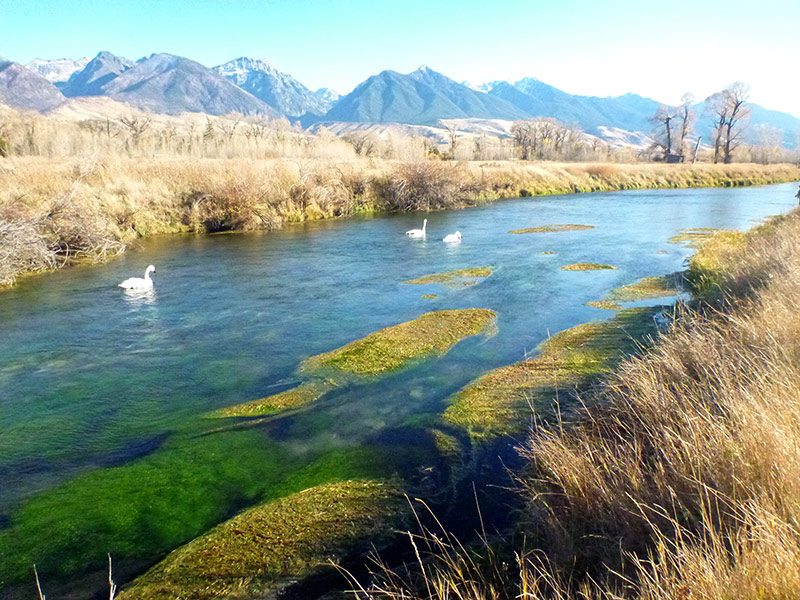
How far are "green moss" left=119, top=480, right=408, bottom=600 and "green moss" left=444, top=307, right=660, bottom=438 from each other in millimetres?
1902

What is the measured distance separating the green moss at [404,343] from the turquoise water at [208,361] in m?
0.36

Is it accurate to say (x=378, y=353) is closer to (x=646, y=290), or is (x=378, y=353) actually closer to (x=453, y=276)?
(x=453, y=276)

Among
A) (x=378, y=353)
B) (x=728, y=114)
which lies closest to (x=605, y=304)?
(x=378, y=353)

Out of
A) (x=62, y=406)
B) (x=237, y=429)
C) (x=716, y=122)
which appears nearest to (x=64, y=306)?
(x=62, y=406)

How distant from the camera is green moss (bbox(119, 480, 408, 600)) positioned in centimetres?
433

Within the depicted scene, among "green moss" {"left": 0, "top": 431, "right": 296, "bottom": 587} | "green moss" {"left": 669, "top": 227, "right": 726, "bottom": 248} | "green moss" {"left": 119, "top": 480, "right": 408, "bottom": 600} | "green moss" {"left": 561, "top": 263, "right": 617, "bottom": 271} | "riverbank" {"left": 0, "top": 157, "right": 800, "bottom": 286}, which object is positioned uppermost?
"riverbank" {"left": 0, "top": 157, "right": 800, "bottom": 286}

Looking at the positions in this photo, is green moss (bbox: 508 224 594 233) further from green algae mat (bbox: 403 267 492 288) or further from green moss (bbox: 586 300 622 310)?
green moss (bbox: 586 300 622 310)

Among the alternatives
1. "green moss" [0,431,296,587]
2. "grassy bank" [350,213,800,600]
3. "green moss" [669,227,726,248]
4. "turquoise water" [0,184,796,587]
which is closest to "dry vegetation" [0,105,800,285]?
"turquoise water" [0,184,796,587]

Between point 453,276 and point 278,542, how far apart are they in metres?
11.6

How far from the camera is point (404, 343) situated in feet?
32.5

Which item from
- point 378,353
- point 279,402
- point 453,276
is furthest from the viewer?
point 453,276

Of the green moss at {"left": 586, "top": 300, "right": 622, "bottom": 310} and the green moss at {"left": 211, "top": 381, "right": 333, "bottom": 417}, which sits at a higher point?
the green moss at {"left": 586, "top": 300, "right": 622, "bottom": 310}

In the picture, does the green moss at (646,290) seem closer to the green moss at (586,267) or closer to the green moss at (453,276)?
the green moss at (586,267)

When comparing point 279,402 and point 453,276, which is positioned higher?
point 453,276
